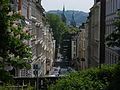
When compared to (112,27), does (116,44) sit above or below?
below

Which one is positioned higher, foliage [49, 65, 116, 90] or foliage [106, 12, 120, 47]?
foliage [106, 12, 120, 47]

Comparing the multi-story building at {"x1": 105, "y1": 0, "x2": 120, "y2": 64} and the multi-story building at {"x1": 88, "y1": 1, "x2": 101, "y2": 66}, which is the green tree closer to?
the multi-story building at {"x1": 105, "y1": 0, "x2": 120, "y2": 64}

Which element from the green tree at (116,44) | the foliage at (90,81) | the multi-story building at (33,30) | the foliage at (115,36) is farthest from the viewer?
the multi-story building at (33,30)

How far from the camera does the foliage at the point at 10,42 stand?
15.4m

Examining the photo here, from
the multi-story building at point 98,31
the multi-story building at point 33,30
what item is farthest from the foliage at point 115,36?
the multi-story building at point 98,31

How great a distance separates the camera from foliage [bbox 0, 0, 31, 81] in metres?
15.4

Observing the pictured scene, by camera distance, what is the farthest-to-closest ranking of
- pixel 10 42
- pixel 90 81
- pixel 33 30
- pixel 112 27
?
pixel 33 30 < pixel 112 27 < pixel 90 81 < pixel 10 42

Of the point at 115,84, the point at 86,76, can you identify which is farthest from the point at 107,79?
the point at 115,84

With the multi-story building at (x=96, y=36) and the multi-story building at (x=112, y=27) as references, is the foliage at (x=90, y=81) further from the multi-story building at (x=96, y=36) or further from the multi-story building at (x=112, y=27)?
the multi-story building at (x=96, y=36)

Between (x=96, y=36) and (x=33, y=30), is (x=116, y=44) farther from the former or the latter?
(x=96, y=36)

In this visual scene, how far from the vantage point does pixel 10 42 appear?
15.4 m

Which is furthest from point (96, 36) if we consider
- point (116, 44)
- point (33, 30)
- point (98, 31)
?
point (116, 44)

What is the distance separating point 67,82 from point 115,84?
240cm

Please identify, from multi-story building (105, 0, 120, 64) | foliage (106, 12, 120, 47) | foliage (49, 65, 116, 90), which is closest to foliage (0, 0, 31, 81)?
foliage (49, 65, 116, 90)
